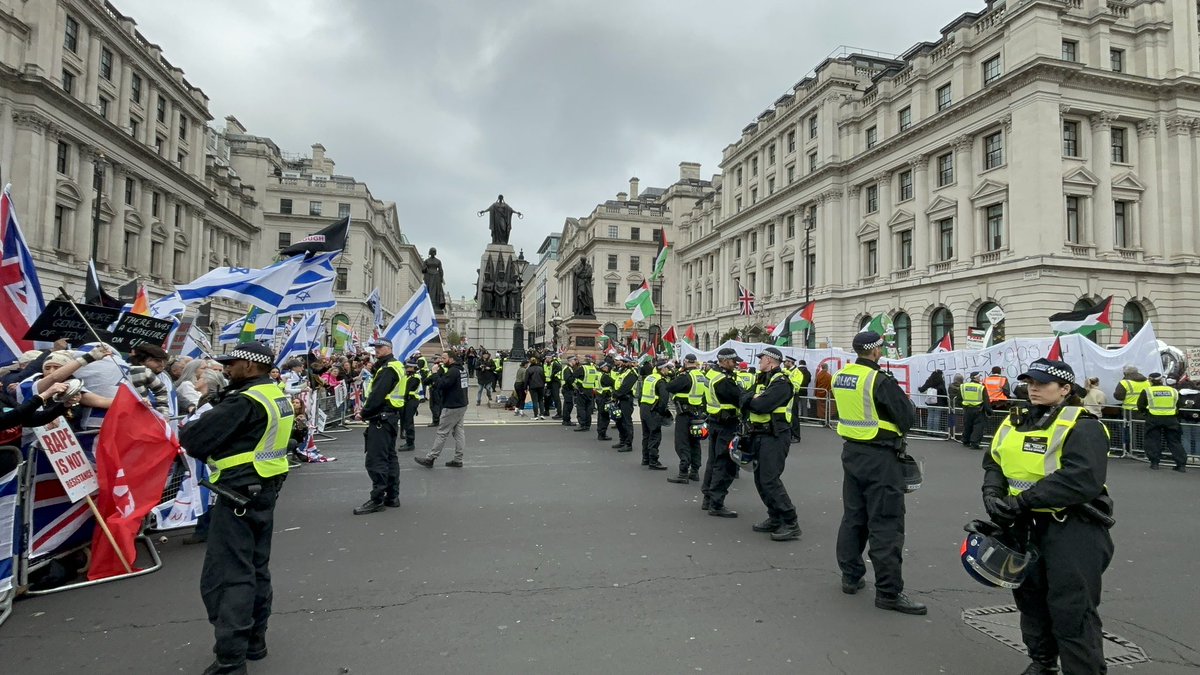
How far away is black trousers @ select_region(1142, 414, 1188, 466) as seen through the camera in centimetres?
1077

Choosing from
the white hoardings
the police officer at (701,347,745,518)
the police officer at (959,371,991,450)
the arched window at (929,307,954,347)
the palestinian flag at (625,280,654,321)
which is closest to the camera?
the police officer at (701,347,745,518)

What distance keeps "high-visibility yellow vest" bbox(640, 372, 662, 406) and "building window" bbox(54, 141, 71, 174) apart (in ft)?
135

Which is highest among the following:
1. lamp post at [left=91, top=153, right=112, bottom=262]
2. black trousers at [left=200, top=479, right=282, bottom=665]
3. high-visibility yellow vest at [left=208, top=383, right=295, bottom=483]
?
lamp post at [left=91, top=153, right=112, bottom=262]

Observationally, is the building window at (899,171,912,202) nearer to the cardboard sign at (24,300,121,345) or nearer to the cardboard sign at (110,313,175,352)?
the cardboard sign at (110,313,175,352)

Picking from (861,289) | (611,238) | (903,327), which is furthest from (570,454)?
(611,238)

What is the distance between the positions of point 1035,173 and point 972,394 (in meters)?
22.6

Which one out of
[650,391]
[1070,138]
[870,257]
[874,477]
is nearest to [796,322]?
[650,391]

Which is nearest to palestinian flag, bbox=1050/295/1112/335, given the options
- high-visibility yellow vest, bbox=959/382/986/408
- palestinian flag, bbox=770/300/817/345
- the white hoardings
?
the white hoardings

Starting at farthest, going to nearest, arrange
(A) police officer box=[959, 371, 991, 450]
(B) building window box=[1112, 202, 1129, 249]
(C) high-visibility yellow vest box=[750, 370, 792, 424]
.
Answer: (B) building window box=[1112, 202, 1129, 249] → (A) police officer box=[959, 371, 991, 450] → (C) high-visibility yellow vest box=[750, 370, 792, 424]

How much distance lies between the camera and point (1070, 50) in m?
32.1

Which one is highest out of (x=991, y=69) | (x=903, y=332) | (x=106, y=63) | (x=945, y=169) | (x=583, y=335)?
(x=106, y=63)

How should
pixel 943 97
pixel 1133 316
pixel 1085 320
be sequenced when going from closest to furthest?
pixel 1085 320 → pixel 1133 316 → pixel 943 97

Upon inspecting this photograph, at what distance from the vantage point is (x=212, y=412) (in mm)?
3518

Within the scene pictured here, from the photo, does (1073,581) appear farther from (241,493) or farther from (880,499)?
(241,493)
